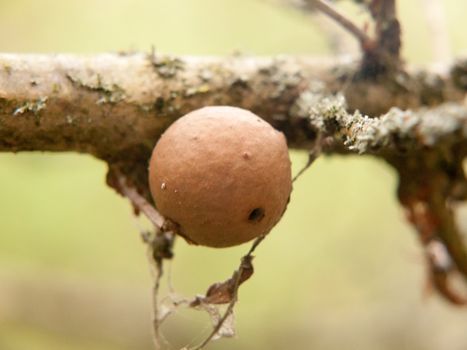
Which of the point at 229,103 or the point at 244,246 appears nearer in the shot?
the point at 229,103

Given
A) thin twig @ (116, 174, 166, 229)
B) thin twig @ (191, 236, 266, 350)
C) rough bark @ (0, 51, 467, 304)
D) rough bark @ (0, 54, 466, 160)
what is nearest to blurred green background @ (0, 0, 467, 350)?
rough bark @ (0, 51, 467, 304)

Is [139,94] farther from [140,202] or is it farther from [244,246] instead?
[244,246]

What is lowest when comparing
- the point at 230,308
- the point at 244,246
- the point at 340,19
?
the point at 244,246

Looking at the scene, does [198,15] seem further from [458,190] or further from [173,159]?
[173,159]

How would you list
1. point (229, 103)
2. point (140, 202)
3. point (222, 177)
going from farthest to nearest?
point (229, 103)
point (140, 202)
point (222, 177)

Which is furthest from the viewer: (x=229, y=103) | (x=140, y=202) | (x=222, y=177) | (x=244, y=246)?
(x=244, y=246)

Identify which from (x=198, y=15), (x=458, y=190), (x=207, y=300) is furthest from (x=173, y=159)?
(x=198, y=15)

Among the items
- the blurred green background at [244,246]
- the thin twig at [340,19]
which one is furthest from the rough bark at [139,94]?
the blurred green background at [244,246]

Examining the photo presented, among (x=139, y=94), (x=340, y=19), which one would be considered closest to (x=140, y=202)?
(x=139, y=94)
